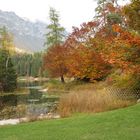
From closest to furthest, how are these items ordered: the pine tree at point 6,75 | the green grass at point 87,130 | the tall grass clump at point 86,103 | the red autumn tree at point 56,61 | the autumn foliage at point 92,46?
the green grass at point 87,130 < the tall grass clump at point 86,103 < the autumn foliage at point 92,46 < the red autumn tree at point 56,61 < the pine tree at point 6,75

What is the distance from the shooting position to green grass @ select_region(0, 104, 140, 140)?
10383mm

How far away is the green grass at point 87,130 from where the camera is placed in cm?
1038

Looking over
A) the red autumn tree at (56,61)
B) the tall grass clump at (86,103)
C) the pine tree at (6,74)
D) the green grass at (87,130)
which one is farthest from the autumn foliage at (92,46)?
the green grass at (87,130)

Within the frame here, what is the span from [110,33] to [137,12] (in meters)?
23.1

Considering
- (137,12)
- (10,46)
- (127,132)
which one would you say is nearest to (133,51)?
(137,12)

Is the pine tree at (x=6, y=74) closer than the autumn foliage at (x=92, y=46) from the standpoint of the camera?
No

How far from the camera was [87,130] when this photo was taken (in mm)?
11273

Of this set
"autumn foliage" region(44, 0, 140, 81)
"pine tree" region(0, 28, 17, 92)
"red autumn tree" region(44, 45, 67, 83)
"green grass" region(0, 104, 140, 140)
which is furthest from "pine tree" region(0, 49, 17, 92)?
"green grass" region(0, 104, 140, 140)


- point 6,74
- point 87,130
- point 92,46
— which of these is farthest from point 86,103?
point 6,74

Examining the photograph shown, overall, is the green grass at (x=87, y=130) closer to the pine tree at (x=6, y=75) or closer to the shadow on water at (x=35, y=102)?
the shadow on water at (x=35, y=102)

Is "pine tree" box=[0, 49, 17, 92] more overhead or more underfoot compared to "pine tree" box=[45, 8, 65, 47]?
more underfoot

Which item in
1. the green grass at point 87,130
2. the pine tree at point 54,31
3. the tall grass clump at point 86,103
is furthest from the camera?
the pine tree at point 54,31

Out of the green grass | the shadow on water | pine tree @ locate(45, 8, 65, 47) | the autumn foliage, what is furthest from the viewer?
pine tree @ locate(45, 8, 65, 47)

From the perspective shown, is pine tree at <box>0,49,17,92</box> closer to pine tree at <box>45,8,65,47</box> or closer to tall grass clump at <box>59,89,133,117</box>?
pine tree at <box>45,8,65,47</box>
